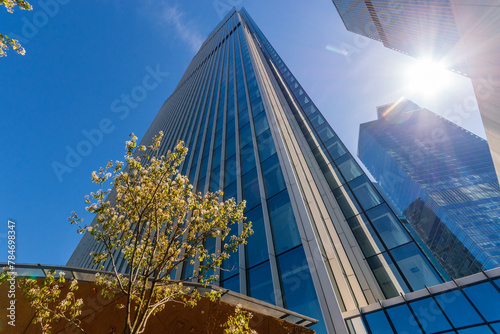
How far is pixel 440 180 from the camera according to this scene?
11588 cm

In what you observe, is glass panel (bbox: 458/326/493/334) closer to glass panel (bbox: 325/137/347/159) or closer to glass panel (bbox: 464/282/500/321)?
glass panel (bbox: 464/282/500/321)

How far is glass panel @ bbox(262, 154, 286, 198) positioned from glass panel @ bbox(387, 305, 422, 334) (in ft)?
21.8

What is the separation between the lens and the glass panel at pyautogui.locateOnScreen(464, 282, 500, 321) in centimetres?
838

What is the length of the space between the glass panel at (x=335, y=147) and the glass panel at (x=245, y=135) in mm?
6923

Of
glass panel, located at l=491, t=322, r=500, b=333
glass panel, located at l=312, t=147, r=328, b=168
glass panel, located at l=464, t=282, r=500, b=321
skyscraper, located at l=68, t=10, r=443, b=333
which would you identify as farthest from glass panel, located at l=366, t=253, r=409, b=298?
glass panel, located at l=312, t=147, r=328, b=168

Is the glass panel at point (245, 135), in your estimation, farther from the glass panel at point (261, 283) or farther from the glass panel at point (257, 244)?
the glass panel at point (261, 283)

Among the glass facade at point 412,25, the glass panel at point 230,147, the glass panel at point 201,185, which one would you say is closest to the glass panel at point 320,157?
the glass panel at point 230,147

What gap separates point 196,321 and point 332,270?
5.28 m

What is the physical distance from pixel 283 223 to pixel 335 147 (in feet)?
36.7

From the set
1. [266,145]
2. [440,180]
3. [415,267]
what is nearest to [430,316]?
[415,267]

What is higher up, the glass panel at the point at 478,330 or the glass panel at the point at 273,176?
the glass panel at the point at 273,176

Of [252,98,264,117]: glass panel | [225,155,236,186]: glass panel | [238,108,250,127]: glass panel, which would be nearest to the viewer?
[225,155,236,186]: glass panel

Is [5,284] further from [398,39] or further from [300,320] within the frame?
[398,39]

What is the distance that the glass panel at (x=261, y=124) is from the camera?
55.5 ft
